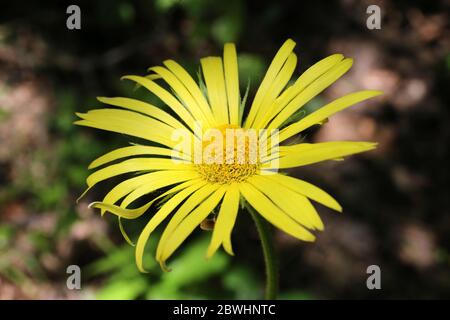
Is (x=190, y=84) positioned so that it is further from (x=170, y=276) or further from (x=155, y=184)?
(x=170, y=276)

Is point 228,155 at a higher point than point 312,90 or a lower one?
lower

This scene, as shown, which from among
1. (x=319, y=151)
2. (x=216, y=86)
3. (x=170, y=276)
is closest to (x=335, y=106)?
(x=319, y=151)

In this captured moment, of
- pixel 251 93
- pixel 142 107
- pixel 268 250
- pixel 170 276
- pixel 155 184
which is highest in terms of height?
pixel 251 93

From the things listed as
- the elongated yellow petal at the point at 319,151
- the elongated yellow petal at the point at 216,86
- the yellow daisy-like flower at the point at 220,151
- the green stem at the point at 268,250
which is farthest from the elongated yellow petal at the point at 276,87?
the green stem at the point at 268,250

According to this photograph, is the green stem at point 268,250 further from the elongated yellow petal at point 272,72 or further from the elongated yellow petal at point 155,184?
the elongated yellow petal at point 272,72

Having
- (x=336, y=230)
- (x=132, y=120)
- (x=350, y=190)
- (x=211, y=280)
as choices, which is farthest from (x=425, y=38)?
(x=132, y=120)

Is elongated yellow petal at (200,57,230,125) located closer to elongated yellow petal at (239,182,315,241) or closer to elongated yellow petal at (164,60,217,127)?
elongated yellow petal at (164,60,217,127)
